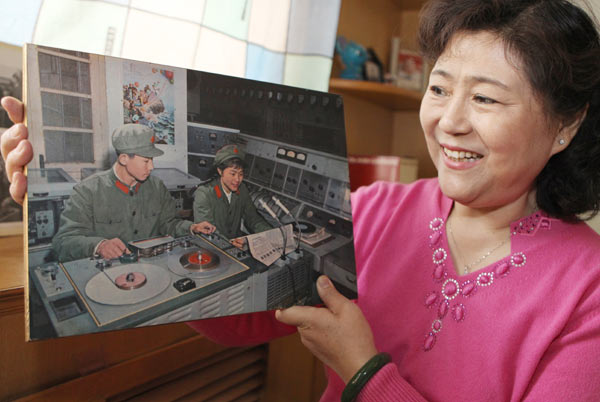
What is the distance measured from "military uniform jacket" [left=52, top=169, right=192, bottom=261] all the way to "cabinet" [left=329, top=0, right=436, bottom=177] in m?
1.13

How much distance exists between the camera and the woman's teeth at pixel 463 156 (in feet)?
2.49

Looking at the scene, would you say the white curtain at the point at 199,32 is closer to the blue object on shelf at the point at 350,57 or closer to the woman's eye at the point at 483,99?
the blue object on shelf at the point at 350,57

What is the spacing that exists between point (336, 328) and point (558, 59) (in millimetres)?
569

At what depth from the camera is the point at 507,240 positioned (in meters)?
0.87

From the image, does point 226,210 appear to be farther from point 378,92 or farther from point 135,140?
point 378,92

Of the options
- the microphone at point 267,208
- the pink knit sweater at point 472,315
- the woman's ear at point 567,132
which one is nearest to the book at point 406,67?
the pink knit sweater at point 472,315

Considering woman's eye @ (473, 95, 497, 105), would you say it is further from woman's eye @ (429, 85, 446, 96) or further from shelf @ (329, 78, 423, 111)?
shelf @ (329, 78, 423, 111)

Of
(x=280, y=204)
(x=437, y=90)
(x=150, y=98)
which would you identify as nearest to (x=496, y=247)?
(x=437, y=90)

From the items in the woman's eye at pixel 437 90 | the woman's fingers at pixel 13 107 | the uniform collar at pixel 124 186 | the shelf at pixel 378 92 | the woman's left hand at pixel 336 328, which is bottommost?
the woman's left hand at pixel 336 328

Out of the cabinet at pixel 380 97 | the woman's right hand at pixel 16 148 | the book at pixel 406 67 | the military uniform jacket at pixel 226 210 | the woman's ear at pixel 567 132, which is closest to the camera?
the woman's right hand at pixel 16 148

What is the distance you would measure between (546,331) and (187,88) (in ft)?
2.28

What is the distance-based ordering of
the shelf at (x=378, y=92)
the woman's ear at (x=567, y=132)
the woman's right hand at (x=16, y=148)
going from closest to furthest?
1. the woman's right hand at (x=16, y=148)
2. the woman's ear at (x=567, y=132)
3. the shelf at (x=378, y=92)

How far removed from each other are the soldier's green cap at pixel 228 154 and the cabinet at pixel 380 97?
→ 1009 millimetres

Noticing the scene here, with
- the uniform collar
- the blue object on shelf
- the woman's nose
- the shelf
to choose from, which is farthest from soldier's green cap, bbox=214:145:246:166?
the blue object on shelf
